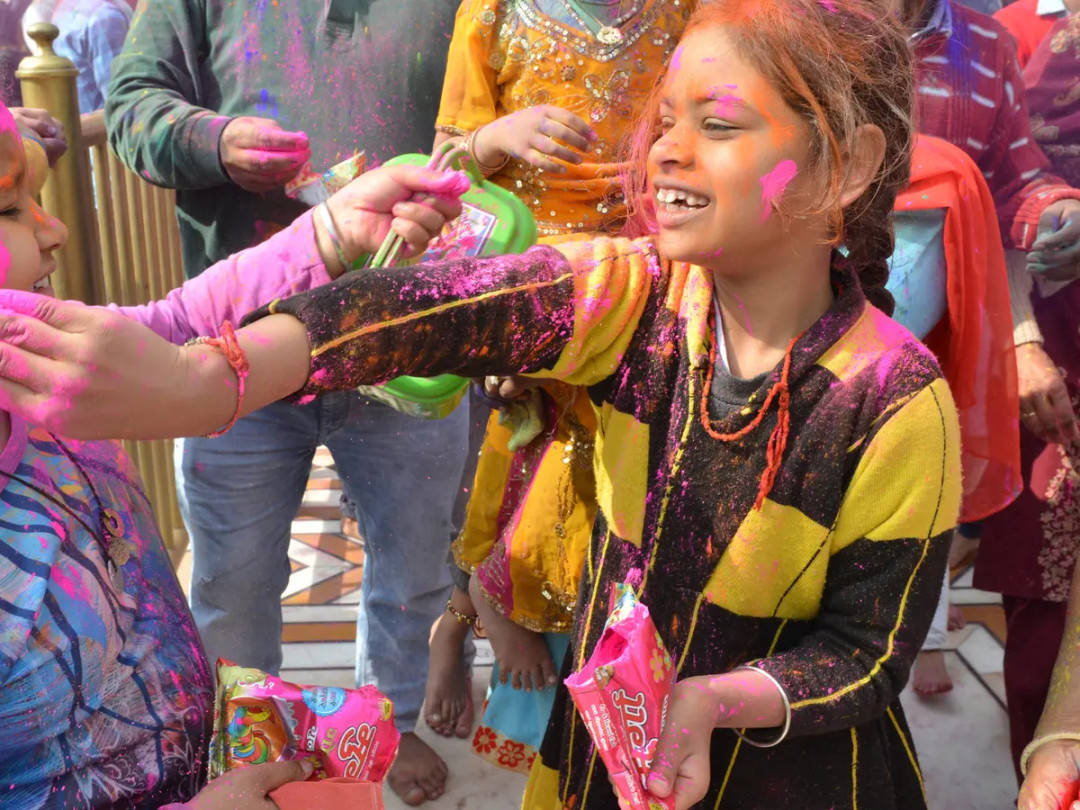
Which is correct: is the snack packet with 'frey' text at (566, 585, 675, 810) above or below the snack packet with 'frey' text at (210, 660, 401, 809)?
above

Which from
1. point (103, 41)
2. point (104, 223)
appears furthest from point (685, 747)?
point (103, 41)

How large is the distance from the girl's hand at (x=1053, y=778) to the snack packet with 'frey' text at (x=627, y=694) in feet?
1.80

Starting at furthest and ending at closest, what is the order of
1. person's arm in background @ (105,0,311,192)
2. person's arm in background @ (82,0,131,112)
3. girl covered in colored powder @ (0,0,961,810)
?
person's arm in background @ (82,0,131,112)
person's arm in background @ (105,0,311,192)
girl covered in colored powder @ (0,0,961,810)

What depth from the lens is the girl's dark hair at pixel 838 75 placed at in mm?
1170

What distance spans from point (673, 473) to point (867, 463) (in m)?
0.23

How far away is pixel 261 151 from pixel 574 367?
0.94m

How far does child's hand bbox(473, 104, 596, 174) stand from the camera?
5.53ft

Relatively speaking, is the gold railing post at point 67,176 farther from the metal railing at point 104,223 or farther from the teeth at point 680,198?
the teeth at point 680,198

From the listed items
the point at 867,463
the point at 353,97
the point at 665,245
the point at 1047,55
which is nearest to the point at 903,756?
the point at 867,463

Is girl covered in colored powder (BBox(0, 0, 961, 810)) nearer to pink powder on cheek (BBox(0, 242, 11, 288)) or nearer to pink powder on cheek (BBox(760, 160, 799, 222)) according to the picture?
pink powder on cheek (BBox(760, 160, 799, 222))

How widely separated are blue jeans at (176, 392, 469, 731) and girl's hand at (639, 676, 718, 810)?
1143 mm

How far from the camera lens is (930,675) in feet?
9.04

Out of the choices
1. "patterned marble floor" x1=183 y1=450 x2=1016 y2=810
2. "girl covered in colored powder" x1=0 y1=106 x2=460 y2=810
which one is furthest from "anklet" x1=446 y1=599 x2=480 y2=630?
"girl covered in colored powder" x1=0 y1=106 x2=460 y2=810

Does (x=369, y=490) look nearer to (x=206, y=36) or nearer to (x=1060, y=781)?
(x=206, y=36)
